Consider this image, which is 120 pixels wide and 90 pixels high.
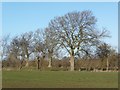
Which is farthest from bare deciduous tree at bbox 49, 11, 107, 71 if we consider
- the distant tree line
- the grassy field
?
the grassy field

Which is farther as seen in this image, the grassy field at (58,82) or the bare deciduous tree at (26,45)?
the bare deciduous tree at (26,45)

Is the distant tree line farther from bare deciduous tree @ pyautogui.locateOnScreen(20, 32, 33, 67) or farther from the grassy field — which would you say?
the grassy field

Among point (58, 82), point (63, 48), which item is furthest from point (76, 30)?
point (58, 82)

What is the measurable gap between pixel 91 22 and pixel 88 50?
19.7 ft

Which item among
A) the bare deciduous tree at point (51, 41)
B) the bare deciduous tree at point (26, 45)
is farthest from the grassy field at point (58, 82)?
the bare deciduous tree at point (26, 45)

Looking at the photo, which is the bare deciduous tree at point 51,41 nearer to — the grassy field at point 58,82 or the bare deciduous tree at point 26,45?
the bare deciduous tree at point 26,45

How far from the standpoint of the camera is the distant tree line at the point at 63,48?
2621 inches

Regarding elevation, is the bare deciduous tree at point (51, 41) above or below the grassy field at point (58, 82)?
above

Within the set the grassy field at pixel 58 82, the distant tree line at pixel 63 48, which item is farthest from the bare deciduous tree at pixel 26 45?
the grassy field at pixel 58 82

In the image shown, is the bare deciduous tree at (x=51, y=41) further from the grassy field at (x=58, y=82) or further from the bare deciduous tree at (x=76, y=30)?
the grassy field at (x=58, y=82)

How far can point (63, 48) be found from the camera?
2662 inches

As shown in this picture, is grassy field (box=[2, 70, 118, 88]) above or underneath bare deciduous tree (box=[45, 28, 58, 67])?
underneath

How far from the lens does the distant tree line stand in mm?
66562

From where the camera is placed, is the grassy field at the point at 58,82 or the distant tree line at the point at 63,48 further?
the distant tree line at the point at 63,48
